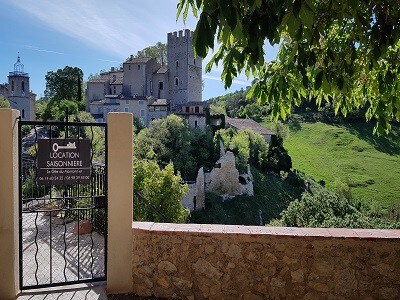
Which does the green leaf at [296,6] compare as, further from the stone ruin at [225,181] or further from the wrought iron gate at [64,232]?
the stone ruin at [225,181]

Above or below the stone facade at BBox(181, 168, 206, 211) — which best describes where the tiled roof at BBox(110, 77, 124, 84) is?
above

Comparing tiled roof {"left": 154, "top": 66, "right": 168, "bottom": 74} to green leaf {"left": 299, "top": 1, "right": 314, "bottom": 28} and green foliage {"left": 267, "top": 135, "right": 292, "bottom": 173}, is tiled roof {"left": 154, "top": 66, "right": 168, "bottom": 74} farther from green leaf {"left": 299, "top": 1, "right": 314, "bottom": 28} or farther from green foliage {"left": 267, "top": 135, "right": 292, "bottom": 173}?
green leaf {"left": 299, "top": 1, "right": 314, "bottom": 28}

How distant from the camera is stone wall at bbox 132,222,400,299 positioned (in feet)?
11.8

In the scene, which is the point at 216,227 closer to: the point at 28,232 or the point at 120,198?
the point at 120,198

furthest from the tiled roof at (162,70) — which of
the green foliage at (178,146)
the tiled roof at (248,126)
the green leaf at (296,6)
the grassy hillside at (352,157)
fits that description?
the green leaf at (296,6)

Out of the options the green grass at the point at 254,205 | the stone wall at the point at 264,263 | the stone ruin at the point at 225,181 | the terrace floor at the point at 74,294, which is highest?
the stone wall at the point at 264,263

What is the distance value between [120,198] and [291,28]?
9.62 ft

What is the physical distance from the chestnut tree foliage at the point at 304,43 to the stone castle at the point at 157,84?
47.4m

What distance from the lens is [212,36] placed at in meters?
1.84

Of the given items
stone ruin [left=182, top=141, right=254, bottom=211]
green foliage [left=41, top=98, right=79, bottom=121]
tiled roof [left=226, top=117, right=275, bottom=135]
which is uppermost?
green foliage [left=41, top=98, right=79, bottom=121]

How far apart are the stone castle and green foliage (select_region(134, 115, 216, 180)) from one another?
1272 centimetres

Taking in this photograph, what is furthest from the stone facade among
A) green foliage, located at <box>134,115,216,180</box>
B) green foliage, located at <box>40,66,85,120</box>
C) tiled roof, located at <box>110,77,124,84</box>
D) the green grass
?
green foliage, located at <box>40,66,85,120</box>

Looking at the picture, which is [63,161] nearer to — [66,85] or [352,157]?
[352,157]

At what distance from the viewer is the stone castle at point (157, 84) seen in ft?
172
